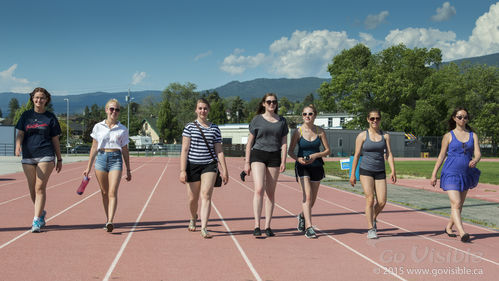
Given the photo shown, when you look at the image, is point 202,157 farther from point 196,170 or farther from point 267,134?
point 267,134

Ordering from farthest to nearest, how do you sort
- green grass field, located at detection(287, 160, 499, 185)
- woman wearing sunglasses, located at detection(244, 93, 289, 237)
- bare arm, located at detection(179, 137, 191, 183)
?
green grass field, located at detection(287, 160, 499, 185) → woman wearing sunglasses, located at detection(244, 93, 289, 237) → bare arm, located at detection(179, 137, 191, 183)

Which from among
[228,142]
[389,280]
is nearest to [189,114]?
[228,142]

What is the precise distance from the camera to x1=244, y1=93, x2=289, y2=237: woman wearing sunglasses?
626 cm

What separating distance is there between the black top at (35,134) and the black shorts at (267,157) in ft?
9.61

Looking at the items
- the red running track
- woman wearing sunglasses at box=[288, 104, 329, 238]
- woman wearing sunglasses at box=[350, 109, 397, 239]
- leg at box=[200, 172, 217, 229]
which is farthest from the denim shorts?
woman wearing sunglasses at box=[350, 109, 397, 239]

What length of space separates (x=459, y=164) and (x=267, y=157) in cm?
273

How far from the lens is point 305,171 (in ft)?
21.4

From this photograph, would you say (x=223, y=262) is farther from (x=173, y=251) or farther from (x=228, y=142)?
(x=228, y=142)

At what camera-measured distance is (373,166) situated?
635cm

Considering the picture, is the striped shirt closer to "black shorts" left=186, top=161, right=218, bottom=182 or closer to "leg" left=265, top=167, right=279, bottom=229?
"black shorts" left=186, top=161, right=218, bottom=182

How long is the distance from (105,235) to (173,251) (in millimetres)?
1368

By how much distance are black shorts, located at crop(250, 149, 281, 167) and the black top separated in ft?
9.61

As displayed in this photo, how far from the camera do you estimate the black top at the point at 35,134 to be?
6.38 m

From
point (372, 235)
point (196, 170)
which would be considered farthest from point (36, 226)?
point (372, 235)
